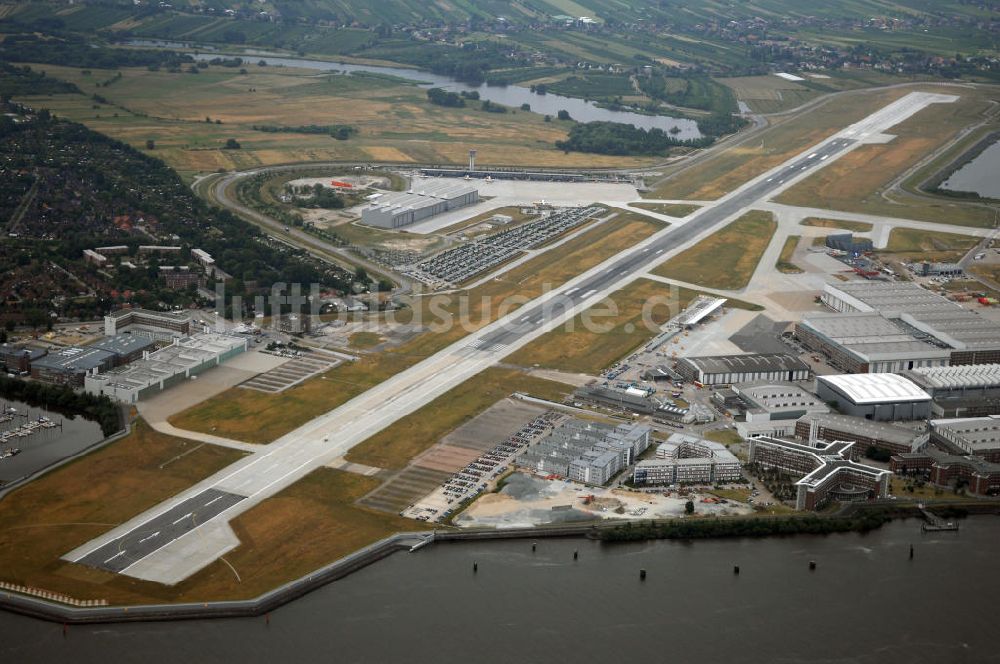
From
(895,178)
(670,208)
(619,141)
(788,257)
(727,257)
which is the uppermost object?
(619,141)

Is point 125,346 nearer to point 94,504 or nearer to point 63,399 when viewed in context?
point 63,399

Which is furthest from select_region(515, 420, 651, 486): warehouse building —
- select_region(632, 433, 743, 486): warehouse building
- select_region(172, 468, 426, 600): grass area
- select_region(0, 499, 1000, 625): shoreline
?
select_region(172, 468, 426, 600): grass area

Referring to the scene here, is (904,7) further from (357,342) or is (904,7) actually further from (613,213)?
(357,342)

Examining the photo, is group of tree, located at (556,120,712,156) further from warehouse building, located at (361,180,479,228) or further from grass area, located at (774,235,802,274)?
grass area, located at (774,235,802,274)

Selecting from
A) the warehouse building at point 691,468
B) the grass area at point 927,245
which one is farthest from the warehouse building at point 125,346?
the grass area at point 927,245

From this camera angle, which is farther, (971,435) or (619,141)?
(619,141)

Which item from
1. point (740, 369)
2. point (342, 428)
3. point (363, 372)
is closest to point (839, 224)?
point (740, 369)

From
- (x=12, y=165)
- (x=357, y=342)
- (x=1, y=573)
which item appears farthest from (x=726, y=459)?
(x=12, y=165)
